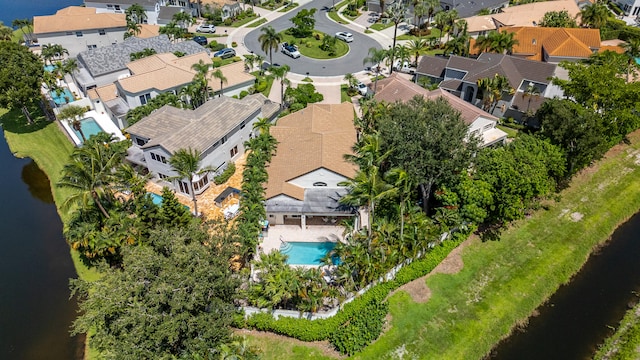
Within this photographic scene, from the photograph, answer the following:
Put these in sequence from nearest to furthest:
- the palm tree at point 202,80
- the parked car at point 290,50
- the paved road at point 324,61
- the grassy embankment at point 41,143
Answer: the grassy embankment at point 41,143
the palm tree at point 202,80
the paved road at point 324,61
the parked car at point 290,50

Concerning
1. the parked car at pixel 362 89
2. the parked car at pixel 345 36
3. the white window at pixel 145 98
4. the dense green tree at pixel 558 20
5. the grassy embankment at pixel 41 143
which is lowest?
the grassy embankment at pixel 41 143

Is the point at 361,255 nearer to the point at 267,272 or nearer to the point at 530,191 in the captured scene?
the point at 267,272

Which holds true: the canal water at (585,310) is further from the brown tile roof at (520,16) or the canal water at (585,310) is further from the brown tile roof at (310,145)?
the brown tile roof at (520,16)

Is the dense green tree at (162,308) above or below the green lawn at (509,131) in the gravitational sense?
above

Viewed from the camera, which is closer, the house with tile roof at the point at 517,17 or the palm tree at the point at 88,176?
the palm tree at the point at 88,176

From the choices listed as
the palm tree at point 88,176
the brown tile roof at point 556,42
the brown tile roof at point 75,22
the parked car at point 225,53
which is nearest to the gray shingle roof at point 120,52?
the parked car at point 225,53

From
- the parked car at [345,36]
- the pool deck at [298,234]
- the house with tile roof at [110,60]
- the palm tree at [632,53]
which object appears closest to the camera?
the pool deck at [298,234]

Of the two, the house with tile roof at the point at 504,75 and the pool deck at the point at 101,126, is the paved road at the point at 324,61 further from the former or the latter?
the pool deck at the point at 101,126

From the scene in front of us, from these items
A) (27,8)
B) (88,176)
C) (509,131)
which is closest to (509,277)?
(509,131)

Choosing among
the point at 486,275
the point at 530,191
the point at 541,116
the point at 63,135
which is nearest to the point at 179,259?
the point at 486,275
